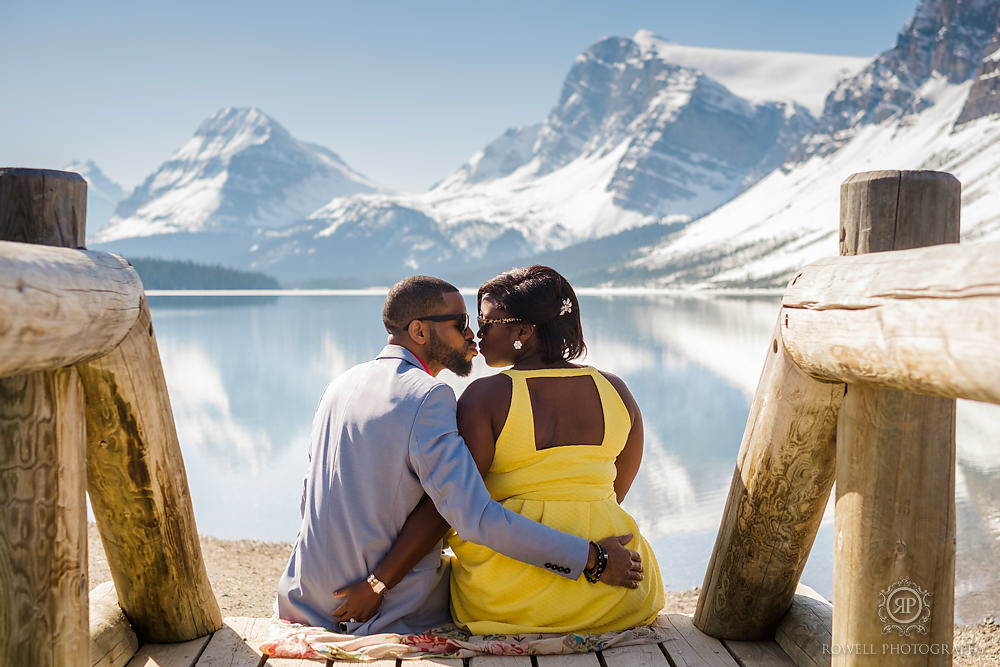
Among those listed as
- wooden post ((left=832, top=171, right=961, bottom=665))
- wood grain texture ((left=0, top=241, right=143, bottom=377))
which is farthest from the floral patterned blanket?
wood grain texture ((left=0, top=241, right=143, bottom=377))

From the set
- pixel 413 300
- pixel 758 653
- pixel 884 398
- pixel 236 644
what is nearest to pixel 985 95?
pixel 758 653

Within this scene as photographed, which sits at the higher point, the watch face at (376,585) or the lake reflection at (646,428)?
the watch face at (376,585)

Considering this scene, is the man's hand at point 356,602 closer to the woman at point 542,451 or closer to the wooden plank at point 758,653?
the woman at point 542,451

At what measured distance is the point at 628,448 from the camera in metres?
3.41

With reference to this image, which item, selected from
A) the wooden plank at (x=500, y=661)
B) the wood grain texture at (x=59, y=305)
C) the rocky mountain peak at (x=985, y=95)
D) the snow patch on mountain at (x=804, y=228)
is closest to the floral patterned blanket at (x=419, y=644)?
the wooden plank at (x=500, y=661)

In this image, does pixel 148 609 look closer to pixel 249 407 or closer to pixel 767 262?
pixel 249 407

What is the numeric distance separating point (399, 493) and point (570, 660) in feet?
2.72

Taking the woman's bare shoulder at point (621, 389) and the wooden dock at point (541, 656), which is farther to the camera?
the woman's bare shoulder at point (621, 389)

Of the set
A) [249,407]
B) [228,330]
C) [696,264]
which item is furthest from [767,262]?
[249,407]

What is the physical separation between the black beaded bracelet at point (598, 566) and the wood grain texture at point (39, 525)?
1.62 m

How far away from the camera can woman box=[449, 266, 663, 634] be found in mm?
3016

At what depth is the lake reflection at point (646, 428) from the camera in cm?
1060

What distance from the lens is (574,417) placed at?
3043 mm

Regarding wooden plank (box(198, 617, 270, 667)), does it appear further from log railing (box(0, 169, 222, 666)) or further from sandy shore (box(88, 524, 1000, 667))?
sandy shore (box(88, 524, 1000, 667))
